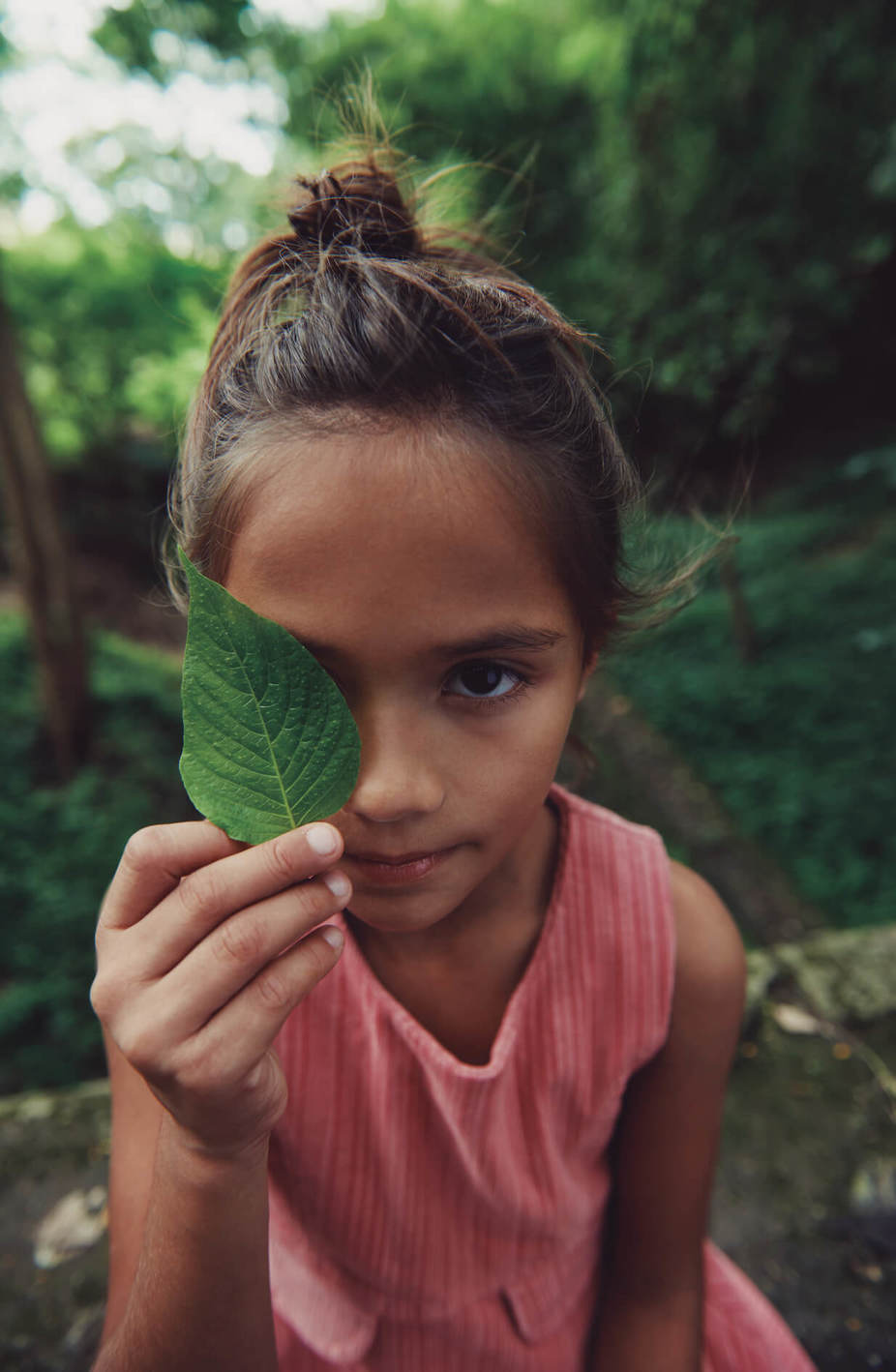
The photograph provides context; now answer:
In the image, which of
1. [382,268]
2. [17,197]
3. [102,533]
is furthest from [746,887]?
[102,533]

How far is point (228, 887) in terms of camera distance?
0.75 metres

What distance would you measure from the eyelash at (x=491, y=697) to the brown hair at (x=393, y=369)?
0.15m

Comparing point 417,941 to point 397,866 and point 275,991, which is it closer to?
point 397,866

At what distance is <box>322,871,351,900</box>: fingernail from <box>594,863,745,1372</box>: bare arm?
0.73 m

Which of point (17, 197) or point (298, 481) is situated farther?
point (17, 197)

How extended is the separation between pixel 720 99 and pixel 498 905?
5.89 metres

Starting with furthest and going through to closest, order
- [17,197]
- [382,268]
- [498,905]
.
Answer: [17,197] < [498,905] < [382,268]

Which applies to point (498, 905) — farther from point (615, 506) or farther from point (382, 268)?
point (382, 268)

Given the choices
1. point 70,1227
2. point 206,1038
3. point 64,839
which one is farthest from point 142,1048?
point 64,839

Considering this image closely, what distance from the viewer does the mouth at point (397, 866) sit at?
91cm

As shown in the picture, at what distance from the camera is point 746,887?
4023 millimetres

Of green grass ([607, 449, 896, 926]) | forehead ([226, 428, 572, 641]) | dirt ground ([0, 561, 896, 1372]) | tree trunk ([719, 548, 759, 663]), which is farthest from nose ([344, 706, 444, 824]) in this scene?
tree trunk ([719, 548, 759, 663])

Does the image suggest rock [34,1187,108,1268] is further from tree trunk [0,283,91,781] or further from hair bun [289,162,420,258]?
tree trunk [0,283,91,781]

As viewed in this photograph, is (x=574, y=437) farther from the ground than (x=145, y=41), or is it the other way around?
(x=145, y=41)
